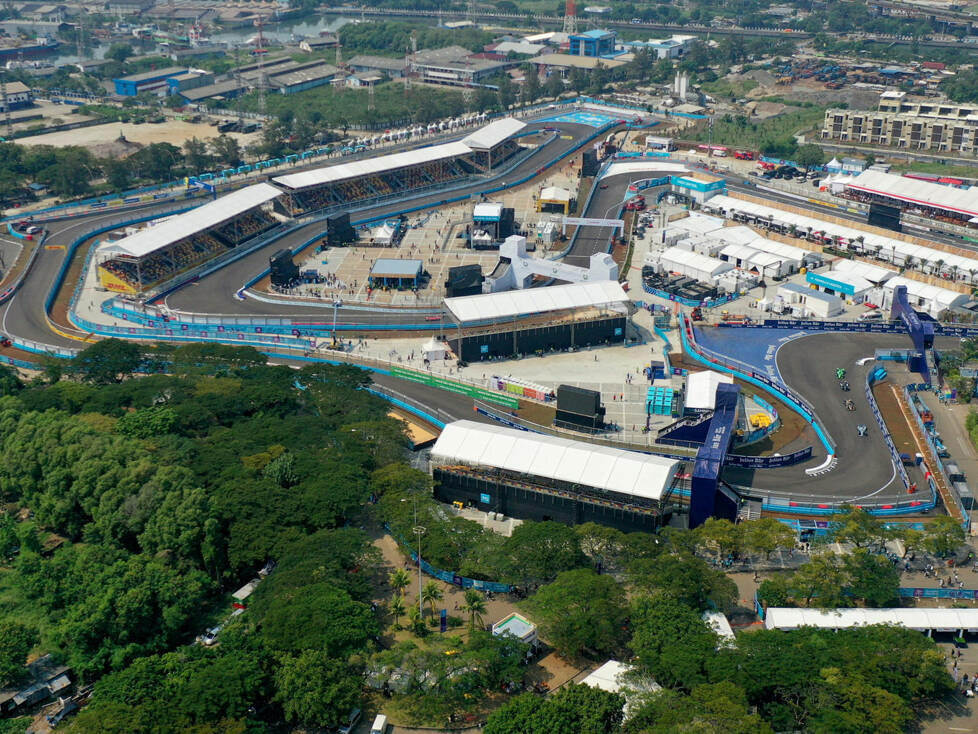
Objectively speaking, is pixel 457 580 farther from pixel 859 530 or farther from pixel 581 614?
pixel 859 530

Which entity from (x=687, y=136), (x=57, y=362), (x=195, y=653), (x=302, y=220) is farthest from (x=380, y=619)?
(x=687, y=136)

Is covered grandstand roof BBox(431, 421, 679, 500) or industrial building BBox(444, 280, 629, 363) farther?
industrial building BBox(444, 280, 629, 363)

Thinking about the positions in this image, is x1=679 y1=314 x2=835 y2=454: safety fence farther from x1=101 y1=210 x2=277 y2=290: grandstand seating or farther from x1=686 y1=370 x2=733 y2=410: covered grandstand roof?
x1=101 y1=210 x2=277 y2=290: grandstand seating

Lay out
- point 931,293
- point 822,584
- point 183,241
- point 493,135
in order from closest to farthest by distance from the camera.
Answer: point 822,584
point 931,293
point 183,241
point 493,135

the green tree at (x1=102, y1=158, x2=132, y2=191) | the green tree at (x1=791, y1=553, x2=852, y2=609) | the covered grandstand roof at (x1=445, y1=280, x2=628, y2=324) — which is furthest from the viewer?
the green tree at (x1=102, y1=158, x2=132, y2=191)

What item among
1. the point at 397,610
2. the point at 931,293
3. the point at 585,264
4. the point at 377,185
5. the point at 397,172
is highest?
the point at 397,172

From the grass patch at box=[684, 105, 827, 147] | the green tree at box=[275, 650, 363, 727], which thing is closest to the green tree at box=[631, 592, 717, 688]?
the green tree at box=[275, 650, 363, 727]

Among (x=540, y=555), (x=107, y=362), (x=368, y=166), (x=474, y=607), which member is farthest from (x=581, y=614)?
(x=368, y=166)
